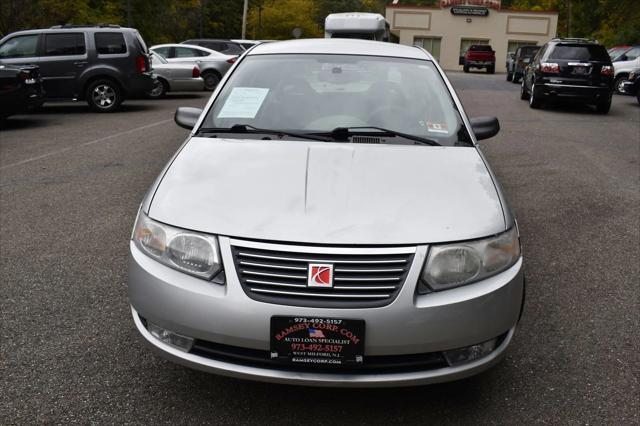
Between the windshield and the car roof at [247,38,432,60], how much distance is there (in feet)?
0.22

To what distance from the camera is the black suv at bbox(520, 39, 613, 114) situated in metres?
15.6

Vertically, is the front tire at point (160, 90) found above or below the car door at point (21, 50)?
below

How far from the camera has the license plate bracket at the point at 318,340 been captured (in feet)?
8.48

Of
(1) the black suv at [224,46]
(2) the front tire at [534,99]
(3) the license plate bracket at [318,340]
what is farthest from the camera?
(1) the black suv at [224,46]

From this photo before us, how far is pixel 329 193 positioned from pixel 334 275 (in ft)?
1.61

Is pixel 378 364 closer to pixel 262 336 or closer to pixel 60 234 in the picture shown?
pixel 262 336

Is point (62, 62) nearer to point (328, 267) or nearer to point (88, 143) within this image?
point (88, 143)

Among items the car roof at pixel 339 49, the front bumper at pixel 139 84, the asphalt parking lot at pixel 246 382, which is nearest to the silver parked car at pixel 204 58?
the front bumper at pixel 139 84

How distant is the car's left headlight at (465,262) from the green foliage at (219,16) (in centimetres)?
2666

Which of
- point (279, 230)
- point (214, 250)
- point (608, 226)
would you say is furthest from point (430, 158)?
point (608, 226)

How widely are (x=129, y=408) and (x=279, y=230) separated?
106cm

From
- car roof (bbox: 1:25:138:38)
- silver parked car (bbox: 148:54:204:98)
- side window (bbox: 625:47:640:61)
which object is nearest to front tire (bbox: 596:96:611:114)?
side window (bbox: 625:47:640:61)

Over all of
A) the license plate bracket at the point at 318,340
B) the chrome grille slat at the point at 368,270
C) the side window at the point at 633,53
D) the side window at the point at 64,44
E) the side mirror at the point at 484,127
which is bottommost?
the license plate bracket at the point at 318,340

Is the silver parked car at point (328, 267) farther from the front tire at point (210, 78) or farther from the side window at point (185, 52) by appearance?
the front tire at point (210, 78)
